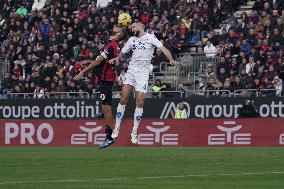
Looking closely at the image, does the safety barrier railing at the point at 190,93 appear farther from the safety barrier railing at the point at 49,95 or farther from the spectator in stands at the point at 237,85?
the safety barrier railing at the point at 49,95

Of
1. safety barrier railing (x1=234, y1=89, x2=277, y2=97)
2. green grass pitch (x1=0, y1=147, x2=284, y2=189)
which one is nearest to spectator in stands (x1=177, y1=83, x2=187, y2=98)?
safety barrier railing (x1=234, y1=89, x2=277, y2=97)

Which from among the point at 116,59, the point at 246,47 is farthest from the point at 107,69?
the point at 246,47

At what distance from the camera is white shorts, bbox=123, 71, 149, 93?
2105 cm

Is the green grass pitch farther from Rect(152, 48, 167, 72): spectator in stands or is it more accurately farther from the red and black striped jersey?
Rect(152, 48, 167, 72): spectator in stands

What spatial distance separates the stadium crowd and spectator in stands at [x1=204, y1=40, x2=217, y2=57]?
0.06 feet

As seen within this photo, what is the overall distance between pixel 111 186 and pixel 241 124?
1704 centimetres

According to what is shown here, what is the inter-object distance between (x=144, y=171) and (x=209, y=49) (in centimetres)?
2151

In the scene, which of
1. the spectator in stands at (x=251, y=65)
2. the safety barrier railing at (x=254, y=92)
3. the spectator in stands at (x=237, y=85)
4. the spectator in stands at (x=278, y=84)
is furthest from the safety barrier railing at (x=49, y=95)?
the spectator in stands at (x=278, y=84)

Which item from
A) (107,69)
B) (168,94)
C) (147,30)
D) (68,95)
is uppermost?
(147,30)

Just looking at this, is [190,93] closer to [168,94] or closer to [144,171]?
[168,94]

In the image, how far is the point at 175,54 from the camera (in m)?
37.9

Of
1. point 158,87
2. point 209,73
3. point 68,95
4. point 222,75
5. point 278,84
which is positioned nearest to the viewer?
point 278,84

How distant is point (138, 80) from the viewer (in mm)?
21078

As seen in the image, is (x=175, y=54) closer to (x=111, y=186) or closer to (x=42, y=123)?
(x=42, y=123)
